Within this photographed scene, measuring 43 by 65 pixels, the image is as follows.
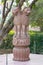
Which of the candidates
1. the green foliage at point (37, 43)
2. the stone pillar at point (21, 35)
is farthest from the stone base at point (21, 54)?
the green foliage at point (37, 43)

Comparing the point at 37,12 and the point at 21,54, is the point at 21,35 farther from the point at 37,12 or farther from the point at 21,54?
the point at 37,12

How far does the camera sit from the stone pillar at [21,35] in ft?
30.4

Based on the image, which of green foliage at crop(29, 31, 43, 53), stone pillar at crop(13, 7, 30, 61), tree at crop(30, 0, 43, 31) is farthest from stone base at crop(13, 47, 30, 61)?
tree at crop(30, 0, 43, 31)

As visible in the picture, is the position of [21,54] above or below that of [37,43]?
below

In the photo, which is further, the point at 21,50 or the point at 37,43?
the point at 37,43

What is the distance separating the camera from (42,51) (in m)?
A: 13.7

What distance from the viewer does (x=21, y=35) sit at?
371 inches

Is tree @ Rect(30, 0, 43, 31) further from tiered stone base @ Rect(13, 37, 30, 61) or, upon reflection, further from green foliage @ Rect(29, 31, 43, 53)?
tiered stone base @ Rect(13, 37, 30, 61)

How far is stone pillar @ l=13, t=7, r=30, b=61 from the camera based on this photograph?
927 centimetres

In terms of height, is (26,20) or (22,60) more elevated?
(26,20)

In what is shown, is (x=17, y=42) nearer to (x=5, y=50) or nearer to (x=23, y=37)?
(x=23, y=37)

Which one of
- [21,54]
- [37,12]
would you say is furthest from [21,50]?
[37,12]

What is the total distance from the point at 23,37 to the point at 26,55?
0.66 m

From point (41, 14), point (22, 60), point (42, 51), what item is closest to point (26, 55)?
point (22, 60)
